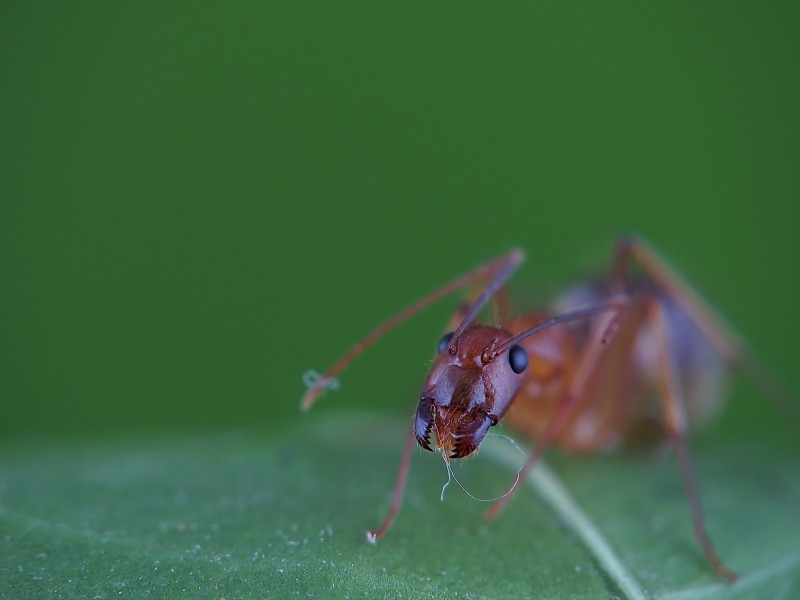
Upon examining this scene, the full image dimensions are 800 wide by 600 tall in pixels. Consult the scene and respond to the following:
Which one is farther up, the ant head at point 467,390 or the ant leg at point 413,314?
the ant leg at point 413,314

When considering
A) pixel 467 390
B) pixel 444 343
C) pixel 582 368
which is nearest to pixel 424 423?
pixel 467 390

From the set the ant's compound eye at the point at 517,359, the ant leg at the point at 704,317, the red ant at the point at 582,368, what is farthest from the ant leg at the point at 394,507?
the ant leg at the point at 704,317

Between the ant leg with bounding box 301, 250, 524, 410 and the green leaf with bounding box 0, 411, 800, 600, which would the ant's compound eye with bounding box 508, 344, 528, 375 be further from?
the green leaf with bounding box 0, 411, 800, 600

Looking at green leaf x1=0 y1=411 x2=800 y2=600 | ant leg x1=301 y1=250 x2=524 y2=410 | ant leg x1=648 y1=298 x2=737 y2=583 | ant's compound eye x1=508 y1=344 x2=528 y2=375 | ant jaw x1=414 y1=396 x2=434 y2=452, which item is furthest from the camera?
ant leg x1=648 y1=298 x2=737 y2=583

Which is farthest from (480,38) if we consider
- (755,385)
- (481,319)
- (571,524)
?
(571,524)

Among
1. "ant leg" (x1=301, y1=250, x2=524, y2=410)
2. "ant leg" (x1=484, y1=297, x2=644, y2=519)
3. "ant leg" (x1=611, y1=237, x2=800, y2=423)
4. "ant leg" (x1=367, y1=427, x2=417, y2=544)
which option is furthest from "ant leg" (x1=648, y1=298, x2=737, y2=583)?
"ant leg" (x1=367, y1=427, x2=417, y2=544)

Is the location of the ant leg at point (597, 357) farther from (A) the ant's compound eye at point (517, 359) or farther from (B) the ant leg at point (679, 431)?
(A) the ant's compound eye at point (517, 359)
